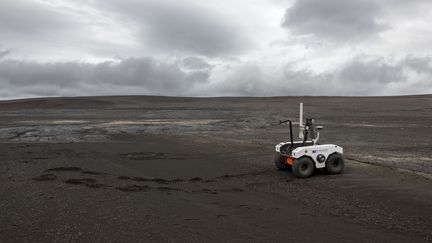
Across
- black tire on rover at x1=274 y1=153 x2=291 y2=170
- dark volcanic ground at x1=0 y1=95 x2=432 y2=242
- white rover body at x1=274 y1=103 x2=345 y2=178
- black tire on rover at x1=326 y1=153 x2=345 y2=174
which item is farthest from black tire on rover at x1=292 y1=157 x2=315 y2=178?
black tire on rover at x1=274 y1=153 x2=291 y2=170

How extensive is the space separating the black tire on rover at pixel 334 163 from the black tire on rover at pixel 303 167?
0.44 m

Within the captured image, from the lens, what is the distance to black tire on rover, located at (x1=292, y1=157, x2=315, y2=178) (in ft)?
34.0

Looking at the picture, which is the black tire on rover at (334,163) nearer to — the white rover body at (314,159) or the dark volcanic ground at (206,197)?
→ the white rover body at (314,159)

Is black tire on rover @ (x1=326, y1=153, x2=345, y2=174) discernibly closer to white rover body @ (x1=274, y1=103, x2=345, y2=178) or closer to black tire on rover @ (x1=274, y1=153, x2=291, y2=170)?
white rover body @ (x1=274, y1=103, x2=345, y2=178)

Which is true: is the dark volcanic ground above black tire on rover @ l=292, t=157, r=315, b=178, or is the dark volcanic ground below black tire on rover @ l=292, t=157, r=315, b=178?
below

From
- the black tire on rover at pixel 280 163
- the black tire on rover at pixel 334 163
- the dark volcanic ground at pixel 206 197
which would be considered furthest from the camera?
the black tire on rover at pixel 280 163

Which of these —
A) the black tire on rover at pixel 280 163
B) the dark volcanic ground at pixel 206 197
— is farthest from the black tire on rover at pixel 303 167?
the black tire on rover at pixel 280 163

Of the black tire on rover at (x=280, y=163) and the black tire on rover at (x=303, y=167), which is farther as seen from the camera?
the black tire on rover at (x=280, y=163)

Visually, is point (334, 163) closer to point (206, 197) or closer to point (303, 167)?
point (303, 167)

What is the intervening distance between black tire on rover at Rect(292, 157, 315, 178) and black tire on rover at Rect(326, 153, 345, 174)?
44cm

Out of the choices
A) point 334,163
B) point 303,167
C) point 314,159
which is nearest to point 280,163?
point 303,167

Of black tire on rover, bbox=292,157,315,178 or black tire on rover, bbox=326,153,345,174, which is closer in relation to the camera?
black tire on rover, bbox=292,157,315,178

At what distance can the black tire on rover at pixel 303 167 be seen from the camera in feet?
34.0

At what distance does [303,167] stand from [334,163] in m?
0.82
